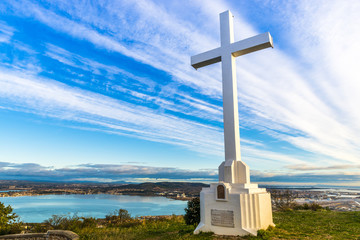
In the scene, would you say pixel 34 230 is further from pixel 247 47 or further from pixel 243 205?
pixel 247 47

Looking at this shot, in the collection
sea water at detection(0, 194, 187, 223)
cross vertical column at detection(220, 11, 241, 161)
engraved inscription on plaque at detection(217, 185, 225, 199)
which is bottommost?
sea water at detection(0, 194, 187, 223)

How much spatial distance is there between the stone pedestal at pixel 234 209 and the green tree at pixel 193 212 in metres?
1.71

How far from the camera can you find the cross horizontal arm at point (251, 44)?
32.9 ft

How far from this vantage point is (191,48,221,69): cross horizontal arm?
36.9ft

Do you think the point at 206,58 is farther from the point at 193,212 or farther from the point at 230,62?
the point at 193,212

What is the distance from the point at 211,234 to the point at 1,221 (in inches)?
373

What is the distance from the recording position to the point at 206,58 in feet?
37.9

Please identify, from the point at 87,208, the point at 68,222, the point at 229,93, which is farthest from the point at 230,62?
the point at 87,208

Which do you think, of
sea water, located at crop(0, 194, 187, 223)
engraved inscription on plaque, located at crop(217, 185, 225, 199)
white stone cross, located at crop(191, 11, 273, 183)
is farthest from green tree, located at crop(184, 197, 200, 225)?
engraved inscription on plaque, located at crop(217, 185, 225, 199)

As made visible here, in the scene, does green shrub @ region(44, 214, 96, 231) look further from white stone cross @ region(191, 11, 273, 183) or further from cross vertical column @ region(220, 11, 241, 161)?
cross vertical column @ region(220, 11, 241, 161)

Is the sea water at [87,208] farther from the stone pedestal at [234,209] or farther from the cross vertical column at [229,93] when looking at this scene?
the cross vertical column at [229,93]

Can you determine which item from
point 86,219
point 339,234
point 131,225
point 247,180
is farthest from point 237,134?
point 86,219

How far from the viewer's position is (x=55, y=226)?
1271cm

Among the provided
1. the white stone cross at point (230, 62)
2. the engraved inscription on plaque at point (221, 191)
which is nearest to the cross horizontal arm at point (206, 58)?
the white stone cross at point (230, 62)
